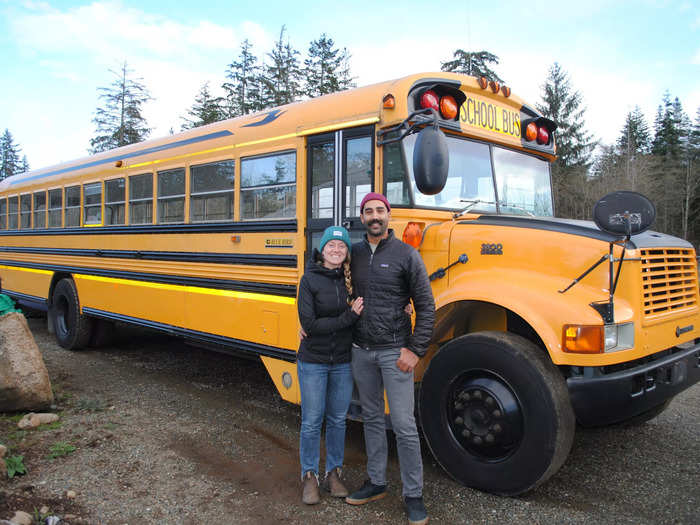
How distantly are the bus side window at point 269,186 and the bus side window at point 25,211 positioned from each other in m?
5.54

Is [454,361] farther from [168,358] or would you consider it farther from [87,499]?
[168,358]

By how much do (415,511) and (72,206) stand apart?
636 centimetres

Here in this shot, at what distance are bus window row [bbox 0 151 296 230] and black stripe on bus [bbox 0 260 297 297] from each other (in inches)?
21.8

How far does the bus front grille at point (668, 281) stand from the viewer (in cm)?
301

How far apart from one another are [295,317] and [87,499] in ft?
5.73

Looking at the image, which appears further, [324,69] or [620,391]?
[324,69]

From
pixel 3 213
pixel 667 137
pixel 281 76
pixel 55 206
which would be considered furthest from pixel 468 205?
pixel 667 137

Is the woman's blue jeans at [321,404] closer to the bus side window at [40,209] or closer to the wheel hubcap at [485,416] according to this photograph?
the wheel hubcap at [485,416]

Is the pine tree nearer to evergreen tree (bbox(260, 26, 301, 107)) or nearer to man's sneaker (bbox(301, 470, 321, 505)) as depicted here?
evergreen tree (bbox(260, 26, 301, 107))

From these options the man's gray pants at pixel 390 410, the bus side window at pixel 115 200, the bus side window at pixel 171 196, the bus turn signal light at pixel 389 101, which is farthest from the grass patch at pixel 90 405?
the bus turn signal light at pixel 389 101

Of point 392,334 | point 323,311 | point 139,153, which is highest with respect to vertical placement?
point 139,153

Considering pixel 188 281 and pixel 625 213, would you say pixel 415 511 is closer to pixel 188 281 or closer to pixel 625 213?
pixel 625 213

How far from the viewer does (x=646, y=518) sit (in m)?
2.94

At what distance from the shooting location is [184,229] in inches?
208
